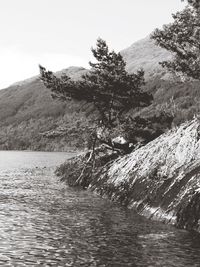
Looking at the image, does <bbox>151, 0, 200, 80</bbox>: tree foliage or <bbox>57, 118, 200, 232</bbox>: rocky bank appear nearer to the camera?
<bbox>57, 118, 200, 232</bbox>: rocky bank

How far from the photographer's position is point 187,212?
2061 cm

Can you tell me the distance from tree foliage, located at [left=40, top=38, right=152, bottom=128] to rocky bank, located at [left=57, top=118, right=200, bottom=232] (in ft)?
29.1

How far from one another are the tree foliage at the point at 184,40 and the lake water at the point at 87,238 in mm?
12186

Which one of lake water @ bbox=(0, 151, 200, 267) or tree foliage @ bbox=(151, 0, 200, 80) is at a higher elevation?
tree foliage @ bbox=(151, 0, 200, 80)

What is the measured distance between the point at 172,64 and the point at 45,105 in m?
159

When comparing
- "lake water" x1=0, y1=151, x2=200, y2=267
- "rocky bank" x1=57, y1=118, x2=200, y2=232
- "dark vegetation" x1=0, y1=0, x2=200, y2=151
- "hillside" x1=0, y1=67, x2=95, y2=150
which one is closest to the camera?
"lake water" x1=0, y1=151, x2=200, y2=267

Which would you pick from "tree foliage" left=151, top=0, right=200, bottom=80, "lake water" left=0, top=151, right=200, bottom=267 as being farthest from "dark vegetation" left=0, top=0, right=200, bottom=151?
"lake water" left=0, top=151, right=200, bottom=267

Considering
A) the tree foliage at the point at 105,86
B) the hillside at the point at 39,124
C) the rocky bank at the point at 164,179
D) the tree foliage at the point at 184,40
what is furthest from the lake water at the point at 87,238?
the hillside at the point at 39,124

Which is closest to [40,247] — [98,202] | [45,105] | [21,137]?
[98,202]

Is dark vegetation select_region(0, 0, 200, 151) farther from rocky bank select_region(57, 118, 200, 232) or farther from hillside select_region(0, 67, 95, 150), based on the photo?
rocky bank select_region(57, 118, 200, 232)

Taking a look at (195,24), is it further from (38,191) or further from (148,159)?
(38,191)

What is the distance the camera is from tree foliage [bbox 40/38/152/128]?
134ft

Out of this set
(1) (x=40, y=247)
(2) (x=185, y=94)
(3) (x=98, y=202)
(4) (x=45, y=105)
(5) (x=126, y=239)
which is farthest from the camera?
(4) (x=45, y=105)

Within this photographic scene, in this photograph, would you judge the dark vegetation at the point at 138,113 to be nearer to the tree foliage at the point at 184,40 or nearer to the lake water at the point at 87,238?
the tree foliage at the point at 184,40
